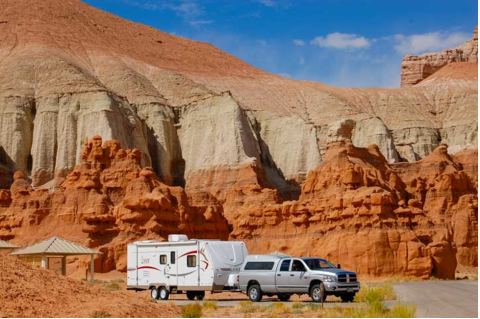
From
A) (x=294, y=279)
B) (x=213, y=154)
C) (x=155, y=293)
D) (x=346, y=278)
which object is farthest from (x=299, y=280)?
(x=213, y=154)

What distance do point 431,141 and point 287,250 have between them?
66104 millimetres

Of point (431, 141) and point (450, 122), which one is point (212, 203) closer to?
point (431, 141)

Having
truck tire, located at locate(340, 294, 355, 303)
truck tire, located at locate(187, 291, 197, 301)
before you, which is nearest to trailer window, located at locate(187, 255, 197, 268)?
truck tire, located at locate(187, 291, 197, 301)

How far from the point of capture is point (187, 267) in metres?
41.3

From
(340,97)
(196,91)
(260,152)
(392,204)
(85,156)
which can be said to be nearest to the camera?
(392,204)

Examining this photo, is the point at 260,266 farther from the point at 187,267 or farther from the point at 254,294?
the point at 187,267

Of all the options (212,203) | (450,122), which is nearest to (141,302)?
(212,203)

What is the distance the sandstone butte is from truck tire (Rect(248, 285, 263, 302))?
92.8 ft

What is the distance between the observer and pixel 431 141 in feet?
441

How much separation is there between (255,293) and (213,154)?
6789 centimetres

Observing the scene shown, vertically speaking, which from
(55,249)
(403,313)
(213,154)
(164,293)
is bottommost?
(164,293)

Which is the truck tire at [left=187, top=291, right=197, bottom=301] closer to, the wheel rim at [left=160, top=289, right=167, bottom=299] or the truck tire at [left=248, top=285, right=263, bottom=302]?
the wheel rim at [left=160, top=289, right=167, bottom=299]

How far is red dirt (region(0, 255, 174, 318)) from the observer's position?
23.7 m

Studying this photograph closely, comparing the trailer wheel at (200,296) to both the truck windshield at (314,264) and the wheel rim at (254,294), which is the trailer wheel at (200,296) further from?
the truck windshield at (314,264)
